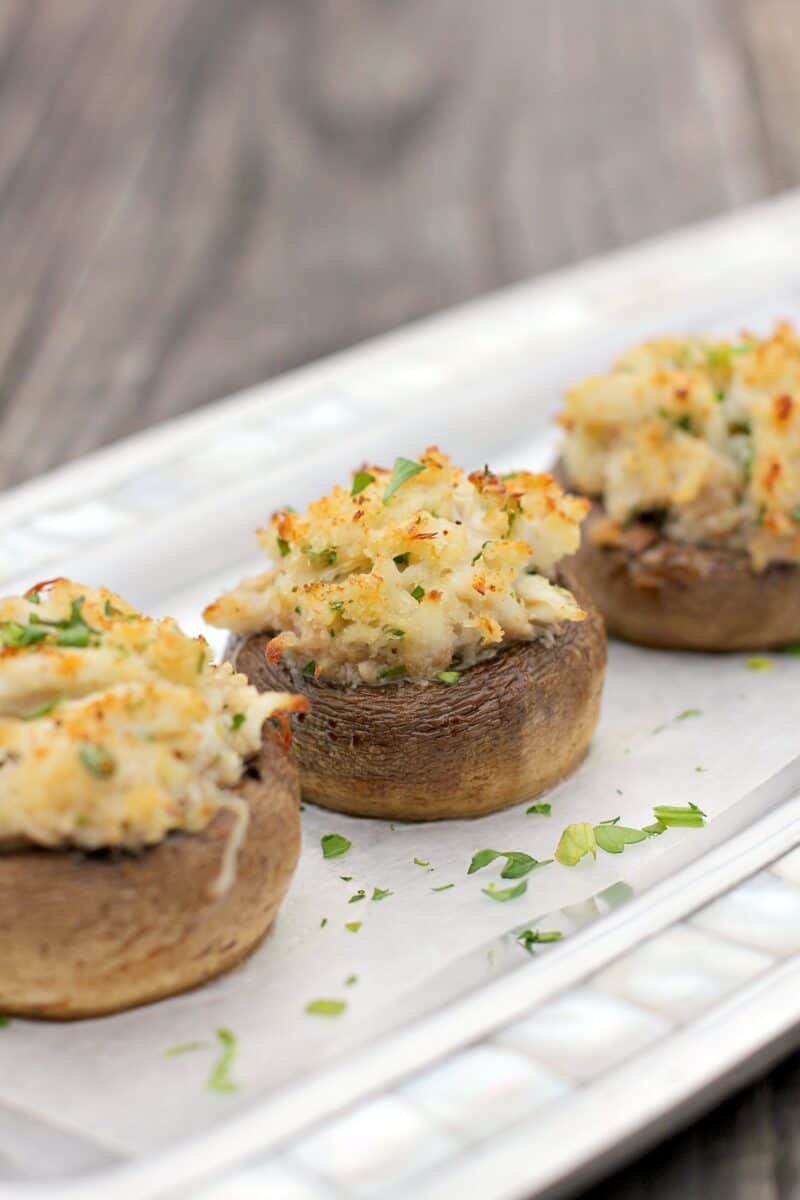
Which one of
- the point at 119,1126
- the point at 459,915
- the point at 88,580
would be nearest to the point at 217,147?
the point at 88,580

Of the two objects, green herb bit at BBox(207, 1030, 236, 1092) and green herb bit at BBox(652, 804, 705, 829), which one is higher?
green herb bit at BBox(207, 1030, 236, 1092)

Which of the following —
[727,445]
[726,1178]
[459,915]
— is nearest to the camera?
[726,1178]

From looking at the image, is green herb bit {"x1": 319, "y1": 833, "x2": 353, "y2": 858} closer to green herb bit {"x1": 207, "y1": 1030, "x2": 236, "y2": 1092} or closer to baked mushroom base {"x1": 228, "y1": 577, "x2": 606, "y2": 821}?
baked mushroom base {"x1": 228, "y1": 577, "x2": 606, "y2": 821}

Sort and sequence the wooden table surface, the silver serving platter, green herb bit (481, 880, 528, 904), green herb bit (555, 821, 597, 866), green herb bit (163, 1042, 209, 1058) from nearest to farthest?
the silver serving platter
green herb bit (163, 1042, 209, 1058)
green herb bit (481, 880, 528, 904)
green herb bit (555, 821, 597, 866)
the wooden table surface

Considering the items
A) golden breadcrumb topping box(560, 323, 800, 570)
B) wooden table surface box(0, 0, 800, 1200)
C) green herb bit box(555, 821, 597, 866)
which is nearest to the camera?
green herb bit box(555, 821, 597, 866)

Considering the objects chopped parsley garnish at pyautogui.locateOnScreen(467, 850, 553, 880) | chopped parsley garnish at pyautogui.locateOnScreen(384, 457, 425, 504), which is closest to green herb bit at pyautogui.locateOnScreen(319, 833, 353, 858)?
chopped parsley garnish at pyautogui.locateOnScreen(467, 850, 553, 880)

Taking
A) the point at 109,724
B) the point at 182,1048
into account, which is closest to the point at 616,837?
the point at 182,1048

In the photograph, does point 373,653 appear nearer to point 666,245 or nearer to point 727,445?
point 727,445
